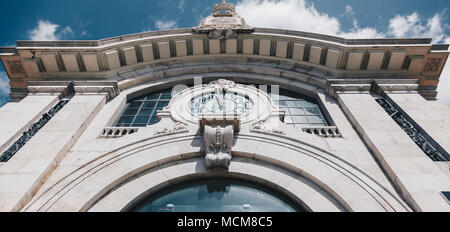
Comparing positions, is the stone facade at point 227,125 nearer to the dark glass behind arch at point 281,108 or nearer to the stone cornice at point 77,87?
the stone cornice at point 77,87

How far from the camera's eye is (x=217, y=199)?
22.5ft

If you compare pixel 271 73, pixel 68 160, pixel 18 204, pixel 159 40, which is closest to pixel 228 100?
pixel 271 73

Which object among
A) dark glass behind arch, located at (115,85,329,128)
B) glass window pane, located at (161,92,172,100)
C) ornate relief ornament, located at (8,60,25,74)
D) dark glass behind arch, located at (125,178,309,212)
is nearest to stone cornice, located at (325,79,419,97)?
dark glass behind arch, located at (115,85,329,128)

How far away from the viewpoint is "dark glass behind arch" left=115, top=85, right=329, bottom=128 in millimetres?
10516

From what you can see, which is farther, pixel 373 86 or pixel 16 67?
pixel 16 67

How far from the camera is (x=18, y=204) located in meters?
5.79

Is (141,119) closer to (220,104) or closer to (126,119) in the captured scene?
(126,119)

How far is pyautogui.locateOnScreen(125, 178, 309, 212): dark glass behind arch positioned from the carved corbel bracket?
58 centimetres

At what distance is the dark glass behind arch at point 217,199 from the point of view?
662 cm

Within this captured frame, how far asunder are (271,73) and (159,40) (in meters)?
6.18

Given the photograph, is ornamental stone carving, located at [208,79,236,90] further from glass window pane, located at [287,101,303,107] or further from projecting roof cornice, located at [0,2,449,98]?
glass window pane, located at [287,101,303,107]

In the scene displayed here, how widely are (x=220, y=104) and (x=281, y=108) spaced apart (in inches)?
110

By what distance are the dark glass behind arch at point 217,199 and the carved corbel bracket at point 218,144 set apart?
1.92 feet

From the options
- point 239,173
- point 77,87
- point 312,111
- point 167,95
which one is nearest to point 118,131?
point 77,87
